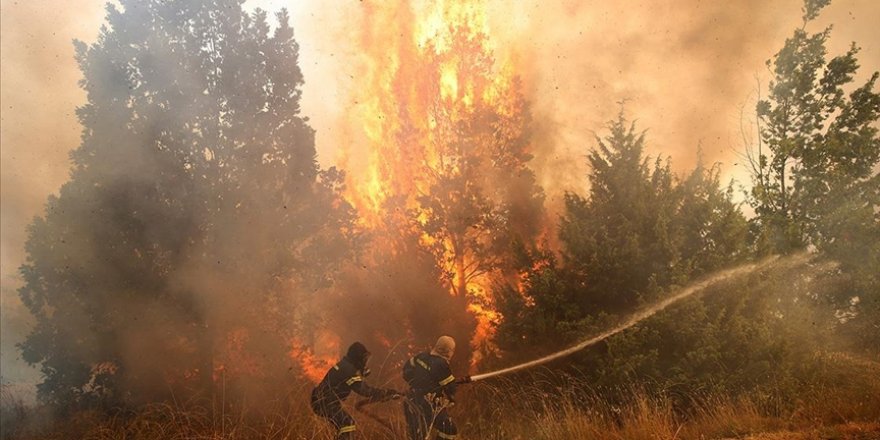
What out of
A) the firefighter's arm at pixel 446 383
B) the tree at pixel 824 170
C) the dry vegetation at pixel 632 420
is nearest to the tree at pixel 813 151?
the tree at pixel 824 170

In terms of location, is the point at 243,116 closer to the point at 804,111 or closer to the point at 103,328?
the point at 103,328

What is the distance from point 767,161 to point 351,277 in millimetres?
15644

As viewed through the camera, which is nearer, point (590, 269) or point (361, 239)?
point (590, 269)

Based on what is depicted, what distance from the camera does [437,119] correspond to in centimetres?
2391

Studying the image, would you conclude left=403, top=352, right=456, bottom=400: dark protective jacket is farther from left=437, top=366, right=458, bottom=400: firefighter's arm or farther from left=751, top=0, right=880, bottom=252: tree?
left=751, top=0, right=880, bottom=252: tree

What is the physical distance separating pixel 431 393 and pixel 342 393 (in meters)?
1.33

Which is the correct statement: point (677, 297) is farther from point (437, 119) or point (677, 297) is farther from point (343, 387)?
point (437, 119)

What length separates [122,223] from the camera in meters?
15.0

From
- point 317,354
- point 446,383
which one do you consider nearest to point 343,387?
point 446,383

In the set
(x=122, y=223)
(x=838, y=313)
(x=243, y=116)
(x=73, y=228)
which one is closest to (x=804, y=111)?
A: (x=838, y=313)

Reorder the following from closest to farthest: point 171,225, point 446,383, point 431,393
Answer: point 446,383, point 431,393, point 171,225

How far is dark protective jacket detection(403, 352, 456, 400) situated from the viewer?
8.03m

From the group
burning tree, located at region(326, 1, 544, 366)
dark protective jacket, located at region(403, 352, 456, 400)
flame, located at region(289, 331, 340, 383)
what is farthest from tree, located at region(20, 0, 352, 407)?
dark protective jacket, located at region(403, 352, 456, 400)

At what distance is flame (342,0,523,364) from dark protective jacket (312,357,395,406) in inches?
557
